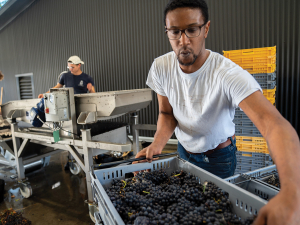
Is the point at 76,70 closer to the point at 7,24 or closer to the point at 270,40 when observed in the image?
the point at 270,40

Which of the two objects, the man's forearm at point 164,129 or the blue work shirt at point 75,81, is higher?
the blue work shirt at point 75,81

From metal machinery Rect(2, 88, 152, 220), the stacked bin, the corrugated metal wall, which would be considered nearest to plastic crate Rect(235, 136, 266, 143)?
the stacked bin

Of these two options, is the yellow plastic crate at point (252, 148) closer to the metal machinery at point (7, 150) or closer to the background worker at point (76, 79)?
the background worker at point (76, 79)

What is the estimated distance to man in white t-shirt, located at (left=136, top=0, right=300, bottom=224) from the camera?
23.0 inches

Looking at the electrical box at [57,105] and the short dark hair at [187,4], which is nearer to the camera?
the short dark hair at [187,4]

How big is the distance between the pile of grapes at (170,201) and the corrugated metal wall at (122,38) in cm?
345

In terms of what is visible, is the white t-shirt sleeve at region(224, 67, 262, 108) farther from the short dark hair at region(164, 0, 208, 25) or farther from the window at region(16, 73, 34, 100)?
the window at region(16, 73, 34, 100)

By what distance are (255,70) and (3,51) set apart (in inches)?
374

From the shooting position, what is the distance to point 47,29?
7125 millimetres

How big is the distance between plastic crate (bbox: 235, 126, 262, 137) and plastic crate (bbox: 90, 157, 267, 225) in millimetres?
2053

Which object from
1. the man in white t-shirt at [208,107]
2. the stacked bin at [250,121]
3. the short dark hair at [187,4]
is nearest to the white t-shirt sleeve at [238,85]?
the man in white t-shirt at [208,107]

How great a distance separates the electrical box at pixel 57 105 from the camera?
2.24m

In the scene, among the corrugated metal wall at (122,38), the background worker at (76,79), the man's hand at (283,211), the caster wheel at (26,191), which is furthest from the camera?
the background worker at (76,79)

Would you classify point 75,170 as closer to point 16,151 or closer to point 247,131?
point 16,151
